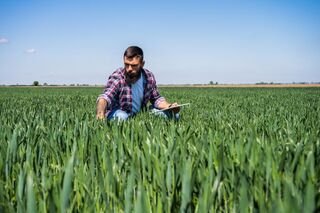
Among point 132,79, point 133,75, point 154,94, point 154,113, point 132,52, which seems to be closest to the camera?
point 154,113

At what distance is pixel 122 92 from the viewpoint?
14.9 ft

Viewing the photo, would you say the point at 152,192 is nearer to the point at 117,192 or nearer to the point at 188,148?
the point at 117,192

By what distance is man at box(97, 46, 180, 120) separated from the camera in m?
4.21

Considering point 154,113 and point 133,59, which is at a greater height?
point 133,59

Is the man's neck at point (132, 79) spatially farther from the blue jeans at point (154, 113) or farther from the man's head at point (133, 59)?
the blue jeans at point (154, 113)

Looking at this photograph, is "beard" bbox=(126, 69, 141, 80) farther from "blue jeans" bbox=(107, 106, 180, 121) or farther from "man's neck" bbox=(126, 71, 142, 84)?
"blue jeans" bbox=(107, 106, 180, 121)

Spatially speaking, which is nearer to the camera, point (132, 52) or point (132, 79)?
point (132, 52)

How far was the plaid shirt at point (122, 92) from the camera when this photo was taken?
4.46 meters

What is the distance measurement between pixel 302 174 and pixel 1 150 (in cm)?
136

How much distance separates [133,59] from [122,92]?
546mm

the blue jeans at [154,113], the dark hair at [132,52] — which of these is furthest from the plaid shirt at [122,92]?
the dark hair at [132,52]

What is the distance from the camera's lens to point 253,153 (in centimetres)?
145

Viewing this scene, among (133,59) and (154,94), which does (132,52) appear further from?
(154,94)

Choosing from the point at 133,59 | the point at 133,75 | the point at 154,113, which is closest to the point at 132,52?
the point at 133,59
